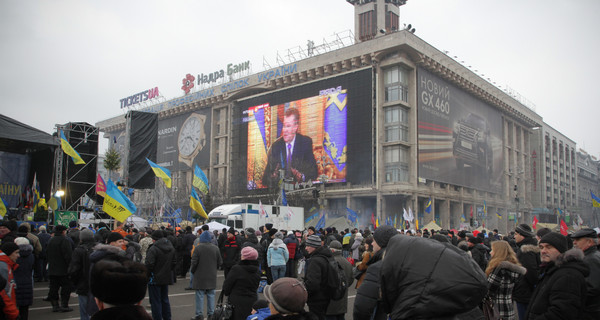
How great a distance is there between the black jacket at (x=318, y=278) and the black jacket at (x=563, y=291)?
2727 mm

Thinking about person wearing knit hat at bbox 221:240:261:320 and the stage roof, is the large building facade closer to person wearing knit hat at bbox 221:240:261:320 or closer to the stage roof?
the stage roof

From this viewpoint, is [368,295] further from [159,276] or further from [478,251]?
[478,251]

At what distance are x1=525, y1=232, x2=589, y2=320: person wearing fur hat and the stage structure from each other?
75.1 ft

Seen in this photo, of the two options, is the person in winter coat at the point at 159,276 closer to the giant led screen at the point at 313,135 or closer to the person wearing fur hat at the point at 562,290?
the person wearing fur hat at the point at 562,290

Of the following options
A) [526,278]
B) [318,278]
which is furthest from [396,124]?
[318,278]

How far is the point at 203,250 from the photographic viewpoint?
9852mm

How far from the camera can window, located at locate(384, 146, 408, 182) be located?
54656mm

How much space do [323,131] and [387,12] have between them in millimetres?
23021

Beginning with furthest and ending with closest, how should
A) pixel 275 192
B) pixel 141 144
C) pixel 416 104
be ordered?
pixel 416 104 → pixel 275 192 → pixel 141 144

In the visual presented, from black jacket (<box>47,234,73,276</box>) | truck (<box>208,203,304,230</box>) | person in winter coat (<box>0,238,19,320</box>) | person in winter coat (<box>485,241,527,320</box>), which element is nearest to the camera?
person in winter coat (<box>0,238,19,320</box>)

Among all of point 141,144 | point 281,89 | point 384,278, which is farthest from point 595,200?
point 281,89

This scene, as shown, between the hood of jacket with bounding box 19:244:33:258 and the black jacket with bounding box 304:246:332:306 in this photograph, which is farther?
the hood of jacket with bounding box 19:244:33:258

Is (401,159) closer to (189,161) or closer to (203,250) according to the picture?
(189,161)

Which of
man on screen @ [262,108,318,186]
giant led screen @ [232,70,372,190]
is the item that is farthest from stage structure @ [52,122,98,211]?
man on screen @ [262,108,318,186]
